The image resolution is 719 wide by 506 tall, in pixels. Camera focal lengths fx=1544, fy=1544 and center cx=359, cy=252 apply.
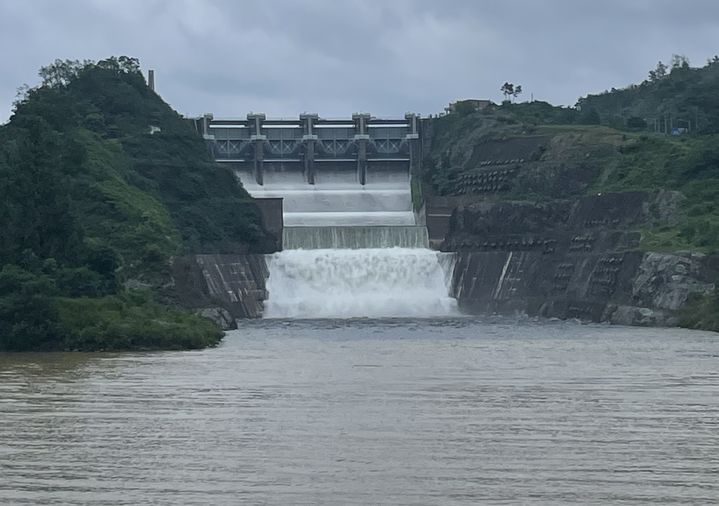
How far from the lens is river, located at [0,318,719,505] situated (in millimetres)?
30688

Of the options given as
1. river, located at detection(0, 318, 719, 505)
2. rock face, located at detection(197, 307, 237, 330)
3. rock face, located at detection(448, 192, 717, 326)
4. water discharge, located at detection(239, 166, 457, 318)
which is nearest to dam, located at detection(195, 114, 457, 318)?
water discharge, located at detection(239, 166, 457, 318)

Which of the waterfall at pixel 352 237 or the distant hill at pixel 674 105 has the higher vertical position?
the distant hill at pixel 674 105

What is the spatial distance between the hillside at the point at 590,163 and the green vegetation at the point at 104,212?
2124 cm

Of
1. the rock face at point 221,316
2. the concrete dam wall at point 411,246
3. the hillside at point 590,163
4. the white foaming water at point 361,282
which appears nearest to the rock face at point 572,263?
the concrete dam wall at point 411,246

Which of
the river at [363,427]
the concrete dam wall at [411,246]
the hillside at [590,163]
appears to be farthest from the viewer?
the hillside at [590,163]

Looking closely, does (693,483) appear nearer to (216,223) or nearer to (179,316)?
(179,316)

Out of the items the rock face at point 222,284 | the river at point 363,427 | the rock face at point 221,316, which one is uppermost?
the rock face at point 222,284

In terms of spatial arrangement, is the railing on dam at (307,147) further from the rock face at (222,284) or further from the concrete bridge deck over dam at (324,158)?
the rock face at (222,284)

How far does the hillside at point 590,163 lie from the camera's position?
102500mm

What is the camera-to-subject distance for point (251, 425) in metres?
40.6

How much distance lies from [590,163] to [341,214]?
24.5 metres

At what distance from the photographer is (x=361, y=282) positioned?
120375 mm

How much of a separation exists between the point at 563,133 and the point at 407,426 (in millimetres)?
95670

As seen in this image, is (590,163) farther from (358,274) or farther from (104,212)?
(104,212)
